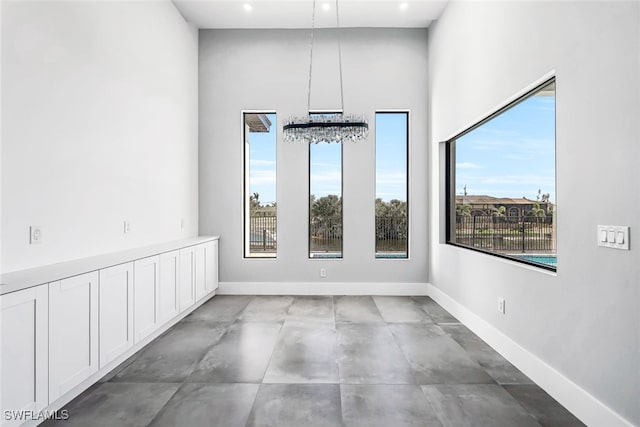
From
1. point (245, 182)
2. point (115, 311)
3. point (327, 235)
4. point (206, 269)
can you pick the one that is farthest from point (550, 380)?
point (245, 182)

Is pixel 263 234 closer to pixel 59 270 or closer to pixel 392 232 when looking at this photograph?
pixel 392 232

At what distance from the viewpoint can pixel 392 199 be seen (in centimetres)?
→ 559

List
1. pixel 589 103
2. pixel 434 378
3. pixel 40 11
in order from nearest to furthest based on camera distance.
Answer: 1. pixel 589 103
2. pixel 40 11
3. pixel 434 378

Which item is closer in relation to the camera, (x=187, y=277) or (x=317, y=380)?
(x=317, y=380)

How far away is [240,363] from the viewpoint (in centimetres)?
303

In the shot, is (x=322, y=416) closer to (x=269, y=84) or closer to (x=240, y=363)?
(x=240, y=363)

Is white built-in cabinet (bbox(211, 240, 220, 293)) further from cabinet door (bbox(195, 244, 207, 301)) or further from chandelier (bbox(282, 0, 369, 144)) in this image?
chandelier (bbox(282, 0, 369, 144))

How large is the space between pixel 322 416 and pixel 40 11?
3.50 metres

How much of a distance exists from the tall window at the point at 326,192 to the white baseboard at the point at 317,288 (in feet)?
1.61

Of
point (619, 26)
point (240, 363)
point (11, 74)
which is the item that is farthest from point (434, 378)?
point (11, 74)

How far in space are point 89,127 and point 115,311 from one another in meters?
1.62

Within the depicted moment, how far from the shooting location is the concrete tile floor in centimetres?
224

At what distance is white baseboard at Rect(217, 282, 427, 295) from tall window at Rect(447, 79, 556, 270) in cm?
139
